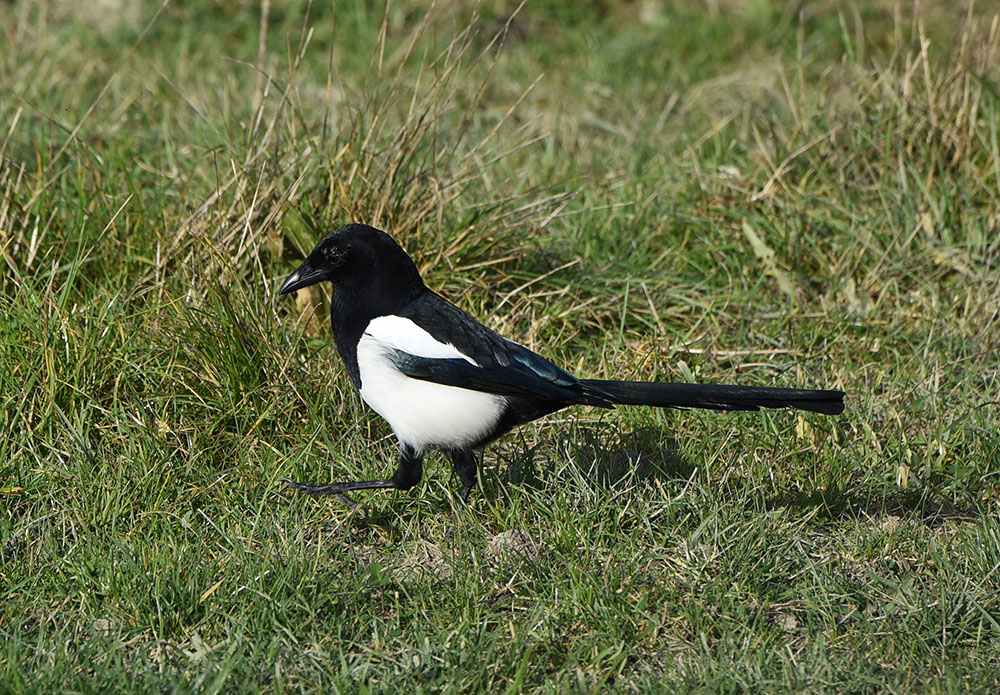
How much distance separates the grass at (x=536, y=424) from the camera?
2.57 metres

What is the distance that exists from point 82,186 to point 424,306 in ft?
4.53

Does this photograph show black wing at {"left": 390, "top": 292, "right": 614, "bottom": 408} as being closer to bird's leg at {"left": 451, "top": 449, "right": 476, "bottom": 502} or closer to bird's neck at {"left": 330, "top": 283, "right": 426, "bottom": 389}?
bird's neck at {"left": 330, "top": 283, "right": 426, "bottom": 389}

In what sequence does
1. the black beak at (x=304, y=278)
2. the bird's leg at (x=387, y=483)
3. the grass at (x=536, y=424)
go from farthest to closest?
the black beak at (x=304, y=278) < the bird's leg at (x=387, y=483) < the grass at (x=536, y=424)

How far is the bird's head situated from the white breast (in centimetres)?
17

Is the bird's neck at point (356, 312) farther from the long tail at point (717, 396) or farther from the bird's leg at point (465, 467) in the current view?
the long tail at point (717, 396)

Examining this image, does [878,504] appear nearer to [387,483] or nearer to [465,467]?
[465,467]

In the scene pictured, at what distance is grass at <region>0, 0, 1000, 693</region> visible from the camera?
2568 millimetres

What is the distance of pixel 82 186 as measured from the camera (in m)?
3.77

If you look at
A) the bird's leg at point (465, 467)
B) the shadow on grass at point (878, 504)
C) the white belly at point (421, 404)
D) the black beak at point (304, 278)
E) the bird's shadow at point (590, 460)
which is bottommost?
the shadow on grass at point (878, 504)

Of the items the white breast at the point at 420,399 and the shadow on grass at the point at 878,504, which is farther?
the shadow on grass at the point at 878,504

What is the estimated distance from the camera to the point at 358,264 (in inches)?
120

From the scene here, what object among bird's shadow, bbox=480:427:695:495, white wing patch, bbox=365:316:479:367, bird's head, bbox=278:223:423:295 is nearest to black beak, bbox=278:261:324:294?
bird's head, bbox=278:223:423:295

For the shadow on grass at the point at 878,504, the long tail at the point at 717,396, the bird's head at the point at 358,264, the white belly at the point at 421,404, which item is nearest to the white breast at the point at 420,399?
the white belly at the point at 421,404

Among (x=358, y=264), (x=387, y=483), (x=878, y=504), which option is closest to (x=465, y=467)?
(x=387, y=483)
